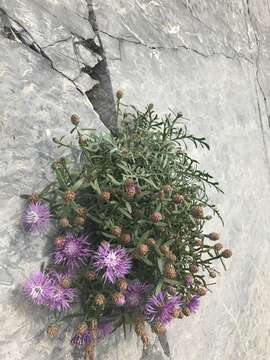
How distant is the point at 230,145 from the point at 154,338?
4.33 ft

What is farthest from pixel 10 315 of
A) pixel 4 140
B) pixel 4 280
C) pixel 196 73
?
pixel 196 73

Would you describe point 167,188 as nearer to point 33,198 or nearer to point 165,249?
point 165,249

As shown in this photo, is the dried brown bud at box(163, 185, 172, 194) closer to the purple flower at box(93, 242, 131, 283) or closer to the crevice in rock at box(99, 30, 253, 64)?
the purple flower at box(93, 242, 131, 283)

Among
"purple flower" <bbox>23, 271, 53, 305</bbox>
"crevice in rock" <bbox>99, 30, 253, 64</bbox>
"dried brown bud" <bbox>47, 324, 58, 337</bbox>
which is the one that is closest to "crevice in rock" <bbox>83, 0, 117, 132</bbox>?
"crevice in rock" <bbox>99, 30, 253, 64</bbox>

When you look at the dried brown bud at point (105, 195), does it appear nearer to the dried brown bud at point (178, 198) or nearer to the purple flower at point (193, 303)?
the dried brown bud at point (178, 198)

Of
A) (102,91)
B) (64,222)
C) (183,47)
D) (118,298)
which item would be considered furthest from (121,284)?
(183,47)

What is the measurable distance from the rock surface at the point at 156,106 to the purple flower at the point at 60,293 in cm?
8

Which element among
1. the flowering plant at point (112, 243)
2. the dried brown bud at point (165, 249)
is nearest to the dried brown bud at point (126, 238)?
the flowering plant at point (112, 243)

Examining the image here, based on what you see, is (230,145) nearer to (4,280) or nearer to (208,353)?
(208,353)

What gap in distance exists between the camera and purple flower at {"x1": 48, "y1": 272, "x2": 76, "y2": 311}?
148 cm

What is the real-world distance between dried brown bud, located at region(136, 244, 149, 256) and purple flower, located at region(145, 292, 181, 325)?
16cm

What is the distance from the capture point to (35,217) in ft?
4.96

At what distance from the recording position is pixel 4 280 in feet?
4.84

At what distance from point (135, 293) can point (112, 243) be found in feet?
0.56
